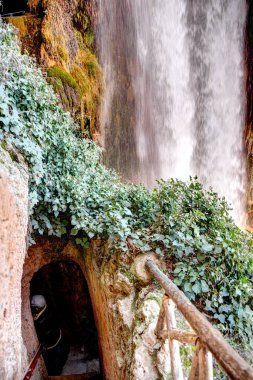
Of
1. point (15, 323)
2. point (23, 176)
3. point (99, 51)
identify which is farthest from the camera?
point (99, 51)

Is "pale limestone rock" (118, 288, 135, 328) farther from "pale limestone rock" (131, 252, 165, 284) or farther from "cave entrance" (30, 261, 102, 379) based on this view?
"cave entrance" (30, 261, 102, 379)

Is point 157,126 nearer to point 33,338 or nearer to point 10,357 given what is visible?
point 33,338

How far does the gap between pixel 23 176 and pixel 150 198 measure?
2.51 meters

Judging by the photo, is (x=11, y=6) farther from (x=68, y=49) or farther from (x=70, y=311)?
(x=70, y=311)

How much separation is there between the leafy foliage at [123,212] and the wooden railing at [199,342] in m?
0.90

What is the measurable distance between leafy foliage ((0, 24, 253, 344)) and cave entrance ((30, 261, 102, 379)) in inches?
137

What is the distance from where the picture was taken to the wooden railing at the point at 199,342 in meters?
1.49

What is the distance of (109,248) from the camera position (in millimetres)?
4512

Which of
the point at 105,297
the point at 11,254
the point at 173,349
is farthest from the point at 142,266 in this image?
the point at 11,254

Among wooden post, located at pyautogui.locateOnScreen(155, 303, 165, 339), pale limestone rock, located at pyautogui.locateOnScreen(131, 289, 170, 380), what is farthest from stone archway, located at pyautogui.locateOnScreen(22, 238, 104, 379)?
wooden post, located at pyautogui.locateOnScreen(155, 303, 165, 339)

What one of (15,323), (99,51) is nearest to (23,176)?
(15,323)

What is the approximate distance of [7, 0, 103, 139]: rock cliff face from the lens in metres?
7.02

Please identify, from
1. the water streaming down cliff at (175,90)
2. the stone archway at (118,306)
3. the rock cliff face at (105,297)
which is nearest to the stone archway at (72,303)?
the stone archway at (118,306)

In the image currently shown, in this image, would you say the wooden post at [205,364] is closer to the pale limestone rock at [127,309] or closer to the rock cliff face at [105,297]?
the rock cliff face at [105,297]
